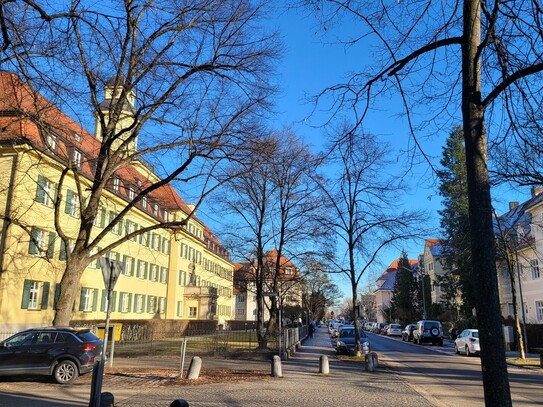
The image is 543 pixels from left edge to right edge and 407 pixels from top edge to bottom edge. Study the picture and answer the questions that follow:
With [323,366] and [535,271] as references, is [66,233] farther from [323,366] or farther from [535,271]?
[535,271]

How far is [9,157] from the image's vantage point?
2972 centimetres

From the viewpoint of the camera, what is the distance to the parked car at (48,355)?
13.5 meters

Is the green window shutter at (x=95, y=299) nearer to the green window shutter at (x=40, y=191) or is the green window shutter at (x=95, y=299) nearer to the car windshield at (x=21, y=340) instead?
the green window shutter at (x=40, y=191)

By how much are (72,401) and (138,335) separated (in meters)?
19.0

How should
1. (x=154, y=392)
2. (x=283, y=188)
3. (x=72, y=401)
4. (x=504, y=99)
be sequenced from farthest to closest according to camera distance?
1. (x=283, y=188)
2. (x=154, y=392)
3. (x=72, y=401)
4. (x=504, y=99)

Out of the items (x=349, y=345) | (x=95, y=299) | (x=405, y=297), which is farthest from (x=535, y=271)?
(x=405, y=297)

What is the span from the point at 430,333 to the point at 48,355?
3327cm

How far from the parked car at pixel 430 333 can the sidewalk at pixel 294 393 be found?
25.7m

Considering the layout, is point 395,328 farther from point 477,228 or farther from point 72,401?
point 477,228

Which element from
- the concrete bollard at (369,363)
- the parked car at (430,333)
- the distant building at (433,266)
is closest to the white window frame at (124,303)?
the parked car at (430,333)

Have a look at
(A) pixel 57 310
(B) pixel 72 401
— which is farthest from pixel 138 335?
(B) pixel 72 401

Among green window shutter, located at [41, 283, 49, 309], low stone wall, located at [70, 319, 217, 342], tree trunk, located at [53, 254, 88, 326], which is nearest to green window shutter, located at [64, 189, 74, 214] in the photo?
green window shutter, located at [41, 283, 49, 309]

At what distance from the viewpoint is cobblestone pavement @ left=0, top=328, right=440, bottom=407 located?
34.3 ft

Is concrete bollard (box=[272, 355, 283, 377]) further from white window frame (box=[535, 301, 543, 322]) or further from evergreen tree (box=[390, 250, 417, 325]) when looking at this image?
evergreen tree (box=[390, 250, 417, 325])
